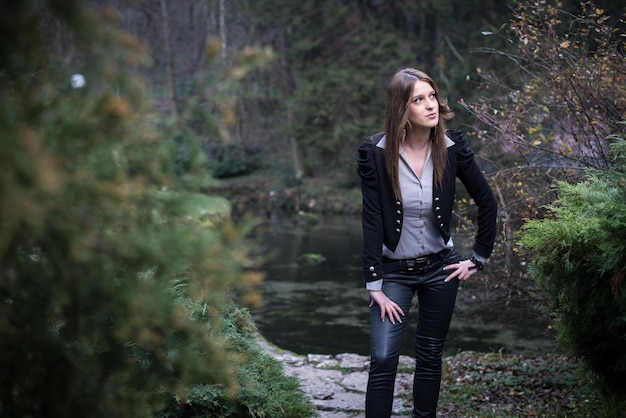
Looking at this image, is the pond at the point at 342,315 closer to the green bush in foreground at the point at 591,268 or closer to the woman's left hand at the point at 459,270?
the green bush in foreground at the point at 591,268

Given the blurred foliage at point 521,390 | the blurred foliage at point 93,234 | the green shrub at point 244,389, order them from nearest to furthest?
1. the blurred foliage at point 93,234
2. the green shrub at point 244,389
3. the blurred foliage at point 521,390

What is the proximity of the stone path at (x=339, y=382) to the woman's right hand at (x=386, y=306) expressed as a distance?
973 mm

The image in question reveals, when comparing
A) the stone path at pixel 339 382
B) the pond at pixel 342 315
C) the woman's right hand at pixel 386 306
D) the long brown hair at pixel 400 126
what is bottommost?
the pond at pixel 342 315

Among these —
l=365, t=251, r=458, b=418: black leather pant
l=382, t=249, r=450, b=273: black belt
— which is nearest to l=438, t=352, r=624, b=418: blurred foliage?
l=365, t=251, r=458, b=418: black leather pant

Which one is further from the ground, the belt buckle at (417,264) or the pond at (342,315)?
the belt buckle at (417,264)

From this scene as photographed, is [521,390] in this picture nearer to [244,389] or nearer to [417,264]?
[417,264]

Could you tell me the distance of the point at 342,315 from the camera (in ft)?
30.3

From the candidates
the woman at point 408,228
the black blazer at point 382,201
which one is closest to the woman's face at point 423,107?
the woman at point 408,228

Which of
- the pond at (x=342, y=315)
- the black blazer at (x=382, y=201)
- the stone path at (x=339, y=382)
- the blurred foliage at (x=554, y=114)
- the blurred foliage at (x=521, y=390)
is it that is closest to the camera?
the black blazer at (x=382, y=201)

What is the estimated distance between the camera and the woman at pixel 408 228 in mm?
3346

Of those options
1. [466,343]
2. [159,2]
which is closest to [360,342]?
[466,343]

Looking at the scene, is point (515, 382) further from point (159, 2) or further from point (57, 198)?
point (159, 2)

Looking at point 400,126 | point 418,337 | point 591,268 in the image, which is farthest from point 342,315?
point 591,268

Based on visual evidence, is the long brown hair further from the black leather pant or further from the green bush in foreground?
the green bush in foreground
